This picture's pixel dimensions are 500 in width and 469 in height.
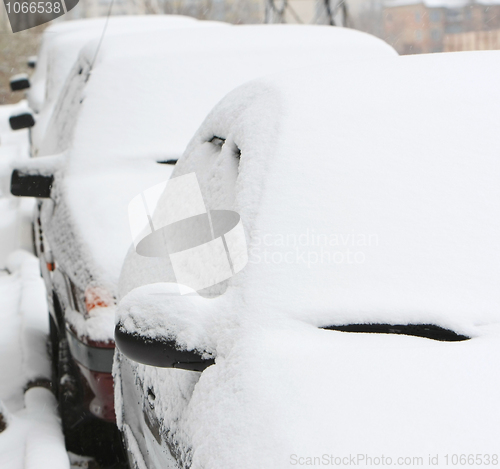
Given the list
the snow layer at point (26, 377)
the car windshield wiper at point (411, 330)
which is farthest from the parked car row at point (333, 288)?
the snow layer at point (26, 377)

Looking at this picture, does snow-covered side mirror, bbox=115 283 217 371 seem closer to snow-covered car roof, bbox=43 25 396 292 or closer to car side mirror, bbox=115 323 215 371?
car side mirror, bbox=115 323 215 371

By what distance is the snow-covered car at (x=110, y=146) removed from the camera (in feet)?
8.77

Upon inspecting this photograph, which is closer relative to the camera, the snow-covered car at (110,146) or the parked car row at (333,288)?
the parked car row at (333,288)

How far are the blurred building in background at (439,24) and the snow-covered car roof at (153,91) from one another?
14.4 metres

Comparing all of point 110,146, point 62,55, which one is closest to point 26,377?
point 110,146

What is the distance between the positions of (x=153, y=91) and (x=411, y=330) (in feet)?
8.38

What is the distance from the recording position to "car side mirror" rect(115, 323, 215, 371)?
1.44 m

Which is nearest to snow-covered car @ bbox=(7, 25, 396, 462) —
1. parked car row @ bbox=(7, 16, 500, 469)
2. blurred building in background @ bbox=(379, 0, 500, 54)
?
parked car row @ bbox=(7, 16, 500, 469)

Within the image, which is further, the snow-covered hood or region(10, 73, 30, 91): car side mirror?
region(10, 73, 30, 91): car side mirror

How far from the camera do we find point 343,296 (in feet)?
4.76

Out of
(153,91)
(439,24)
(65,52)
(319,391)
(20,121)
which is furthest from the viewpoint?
(439,24)

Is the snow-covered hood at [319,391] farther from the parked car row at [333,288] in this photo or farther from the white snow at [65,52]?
the white snow at [65,52]

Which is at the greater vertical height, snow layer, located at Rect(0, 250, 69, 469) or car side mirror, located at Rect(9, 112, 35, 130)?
car side mirror, located at Rect(9, 112, 35, 130)

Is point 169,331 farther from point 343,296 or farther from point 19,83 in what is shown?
point 19,83
